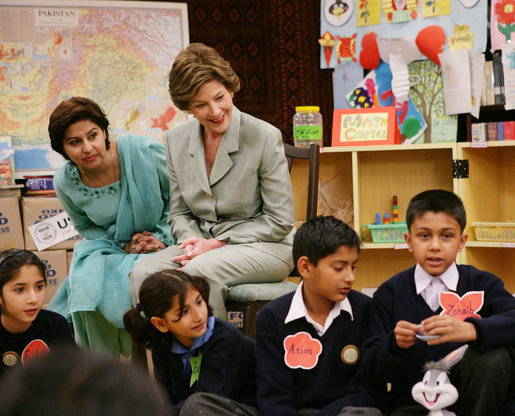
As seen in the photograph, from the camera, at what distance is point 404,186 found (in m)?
3.98

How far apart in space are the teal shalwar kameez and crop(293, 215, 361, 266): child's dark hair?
0.89 m

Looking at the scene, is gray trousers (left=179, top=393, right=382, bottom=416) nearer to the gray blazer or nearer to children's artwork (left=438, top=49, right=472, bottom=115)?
the gray blazer

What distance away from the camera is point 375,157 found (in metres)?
4.00

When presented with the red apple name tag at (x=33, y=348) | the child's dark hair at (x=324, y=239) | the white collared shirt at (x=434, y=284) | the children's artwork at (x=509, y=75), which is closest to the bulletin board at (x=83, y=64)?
the children's artwork at (x=509, y=75)

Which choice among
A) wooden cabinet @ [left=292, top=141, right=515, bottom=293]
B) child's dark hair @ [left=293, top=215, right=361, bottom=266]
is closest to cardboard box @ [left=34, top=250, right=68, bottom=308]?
wooden cabinet @ [left=292, top=141, right=515, bottom=293]

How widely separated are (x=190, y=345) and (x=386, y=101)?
2615 millimetres

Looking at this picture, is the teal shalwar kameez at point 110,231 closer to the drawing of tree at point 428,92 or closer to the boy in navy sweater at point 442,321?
the boy in navy sweater at point 442,321

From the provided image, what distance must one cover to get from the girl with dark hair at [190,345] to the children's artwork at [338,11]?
2790 millimetres

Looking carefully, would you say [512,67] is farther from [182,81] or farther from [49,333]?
[49,333]

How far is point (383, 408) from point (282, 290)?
2.11ft

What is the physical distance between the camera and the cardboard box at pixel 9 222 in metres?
4.13

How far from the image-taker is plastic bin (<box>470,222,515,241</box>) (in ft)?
11.6

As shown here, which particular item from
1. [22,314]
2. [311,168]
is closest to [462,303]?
[311,168]

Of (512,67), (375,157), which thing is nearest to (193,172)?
(375,157)
